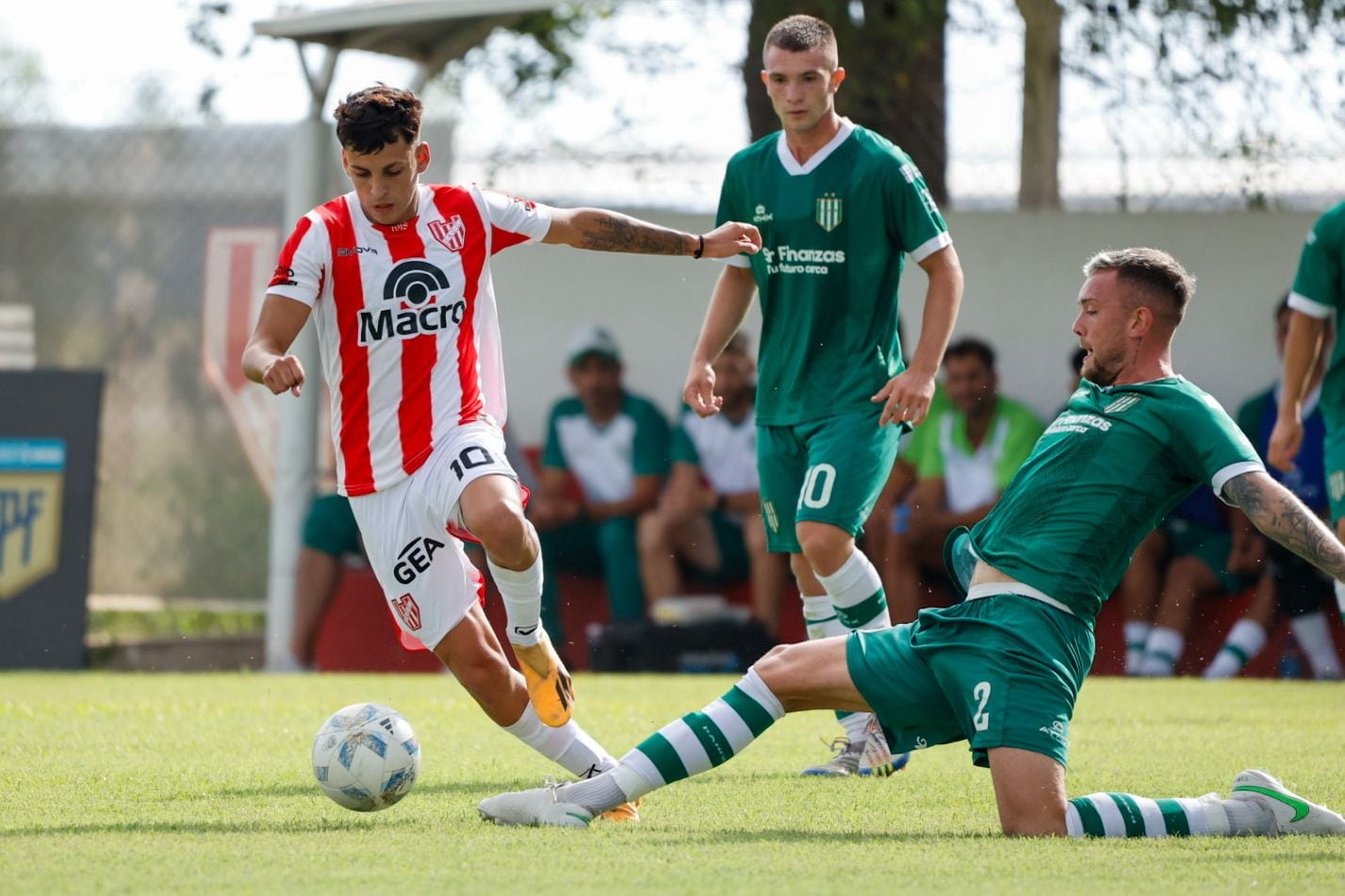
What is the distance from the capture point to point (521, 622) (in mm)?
5441

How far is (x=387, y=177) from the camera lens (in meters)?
5.47

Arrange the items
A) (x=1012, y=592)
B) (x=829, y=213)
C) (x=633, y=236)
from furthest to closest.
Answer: (x=829, y=213)
(x=633, y=236)
(x=1012, y=592)

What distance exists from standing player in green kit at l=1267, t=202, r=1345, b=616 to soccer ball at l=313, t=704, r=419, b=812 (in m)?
3.79

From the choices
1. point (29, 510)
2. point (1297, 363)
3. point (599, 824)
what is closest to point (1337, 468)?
point (1297, 363)

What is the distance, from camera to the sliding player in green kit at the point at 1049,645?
470 centimetres

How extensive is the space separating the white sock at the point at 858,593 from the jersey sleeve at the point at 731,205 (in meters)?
1.14

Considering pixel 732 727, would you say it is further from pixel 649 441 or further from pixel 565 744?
pixel 649 441

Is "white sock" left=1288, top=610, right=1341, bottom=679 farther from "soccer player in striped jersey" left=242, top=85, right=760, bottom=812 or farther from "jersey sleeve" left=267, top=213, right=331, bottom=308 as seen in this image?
"jersey sleeve" left=267, top=213, right=331, bottom=308

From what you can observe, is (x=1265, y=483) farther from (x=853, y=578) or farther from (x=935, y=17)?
(x=935, y=17)

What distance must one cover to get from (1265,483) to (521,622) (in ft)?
6.95

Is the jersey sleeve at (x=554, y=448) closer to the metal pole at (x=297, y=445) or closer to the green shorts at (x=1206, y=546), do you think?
the metal pole at (x=297, y=445)

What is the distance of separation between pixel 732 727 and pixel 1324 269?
3.60 m

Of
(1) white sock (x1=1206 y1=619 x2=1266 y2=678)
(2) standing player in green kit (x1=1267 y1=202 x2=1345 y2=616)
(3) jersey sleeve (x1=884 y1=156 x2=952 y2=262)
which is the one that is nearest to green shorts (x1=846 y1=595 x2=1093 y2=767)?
(3) jersey sleeve (x1=884 y1=156 x2=952 y2=262)

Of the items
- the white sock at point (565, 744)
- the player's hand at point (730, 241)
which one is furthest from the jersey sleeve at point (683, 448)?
the white sock at point (565, 744)
